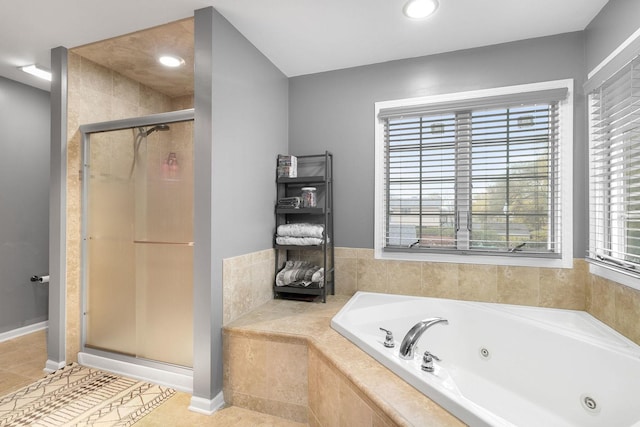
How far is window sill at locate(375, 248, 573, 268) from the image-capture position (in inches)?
83.5

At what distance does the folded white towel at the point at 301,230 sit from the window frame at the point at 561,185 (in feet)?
1.55

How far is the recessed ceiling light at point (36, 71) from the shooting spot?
2.59 meters

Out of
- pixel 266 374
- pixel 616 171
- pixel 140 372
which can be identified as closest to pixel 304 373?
pixel 266 374

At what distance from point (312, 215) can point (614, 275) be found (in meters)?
1.99

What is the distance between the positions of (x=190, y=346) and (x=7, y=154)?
8.19 feet

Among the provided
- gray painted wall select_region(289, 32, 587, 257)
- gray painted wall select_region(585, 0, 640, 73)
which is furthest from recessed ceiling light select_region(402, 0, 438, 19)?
gray painted wall select_region(585, 0, 640, 73)

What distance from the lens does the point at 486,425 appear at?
36.8 inches

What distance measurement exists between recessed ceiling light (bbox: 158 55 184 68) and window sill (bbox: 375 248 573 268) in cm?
221

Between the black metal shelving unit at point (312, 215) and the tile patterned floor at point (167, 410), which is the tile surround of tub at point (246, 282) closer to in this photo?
the black metal shelving unit at point (312, 215)

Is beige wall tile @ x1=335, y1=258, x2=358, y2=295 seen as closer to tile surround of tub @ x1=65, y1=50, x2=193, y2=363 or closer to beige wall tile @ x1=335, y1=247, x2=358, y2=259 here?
beige wall tile @ x1=335, y1=247, x2=358, y2=259

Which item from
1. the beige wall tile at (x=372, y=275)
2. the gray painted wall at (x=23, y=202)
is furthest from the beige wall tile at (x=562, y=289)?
the gray painted wall at (x=23, y=202)

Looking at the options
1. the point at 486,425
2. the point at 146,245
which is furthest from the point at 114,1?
the point at 486,425

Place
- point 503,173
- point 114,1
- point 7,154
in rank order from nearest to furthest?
1. point 114,1
2. point 503,173
3. point 7,154

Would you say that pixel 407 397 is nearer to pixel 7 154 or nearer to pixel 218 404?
pixel 218 404
